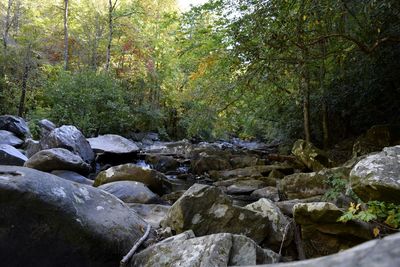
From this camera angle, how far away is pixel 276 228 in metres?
3.78

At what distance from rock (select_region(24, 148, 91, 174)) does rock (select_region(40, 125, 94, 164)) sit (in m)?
1.42

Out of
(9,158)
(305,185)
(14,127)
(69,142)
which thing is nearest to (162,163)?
(69,142)

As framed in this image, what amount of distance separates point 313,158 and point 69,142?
652 cm

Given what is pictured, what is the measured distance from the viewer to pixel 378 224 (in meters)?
3.06

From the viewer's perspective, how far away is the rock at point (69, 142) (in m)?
9.10

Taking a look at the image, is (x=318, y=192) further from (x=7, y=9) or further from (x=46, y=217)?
(x=7, y=9)

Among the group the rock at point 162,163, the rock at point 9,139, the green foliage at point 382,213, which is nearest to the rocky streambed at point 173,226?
the green foliage at point 382,213

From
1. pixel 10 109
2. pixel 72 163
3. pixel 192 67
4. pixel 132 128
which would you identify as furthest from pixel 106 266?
pixel 132 128

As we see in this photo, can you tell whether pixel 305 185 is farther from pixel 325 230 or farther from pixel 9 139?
pixel 9 139

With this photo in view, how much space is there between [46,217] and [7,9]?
17725 millimetres

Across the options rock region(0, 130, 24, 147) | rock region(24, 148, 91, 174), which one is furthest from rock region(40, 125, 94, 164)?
rock region(0, 130, 24, 147)

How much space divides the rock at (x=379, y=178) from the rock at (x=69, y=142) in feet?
25.2

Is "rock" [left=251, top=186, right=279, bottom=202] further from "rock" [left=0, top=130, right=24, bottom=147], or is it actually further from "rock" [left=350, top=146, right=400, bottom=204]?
"rock" [left=0, top=130, right=24, bottom=147]

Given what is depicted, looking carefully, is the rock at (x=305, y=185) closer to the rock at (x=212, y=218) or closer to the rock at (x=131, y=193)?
the rock at (x=131, y=193)
